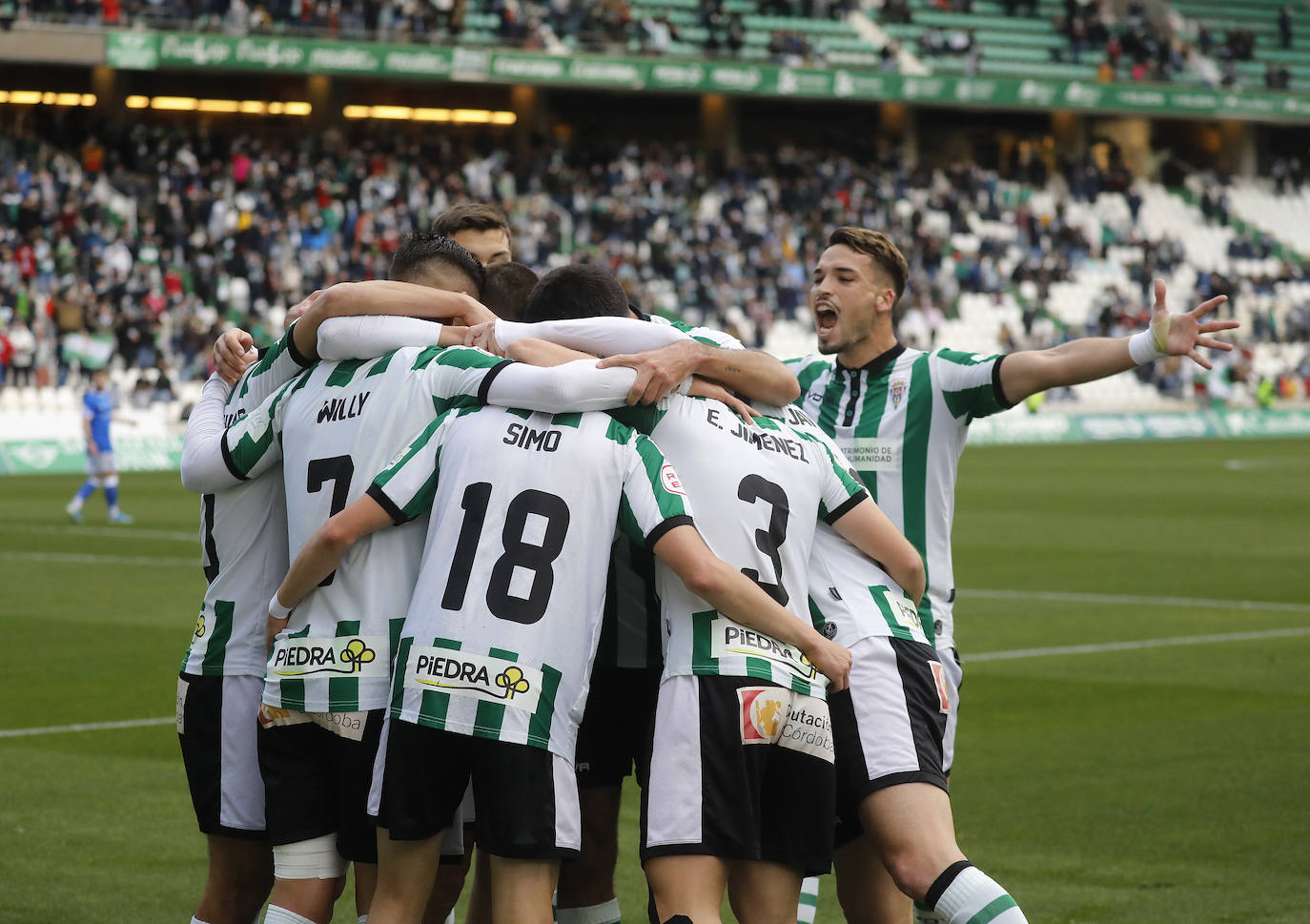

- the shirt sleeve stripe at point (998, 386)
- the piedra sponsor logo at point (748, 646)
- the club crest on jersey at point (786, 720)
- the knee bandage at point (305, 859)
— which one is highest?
the shirt sleeve stripe at point (998, 386)

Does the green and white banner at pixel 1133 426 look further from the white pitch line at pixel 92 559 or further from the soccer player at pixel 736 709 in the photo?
the soccer player at pixel 736 709

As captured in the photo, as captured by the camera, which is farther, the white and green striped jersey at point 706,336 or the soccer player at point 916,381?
the soccer player at point 916,381

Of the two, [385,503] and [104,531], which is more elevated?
[385,503]

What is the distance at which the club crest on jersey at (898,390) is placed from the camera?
591cm

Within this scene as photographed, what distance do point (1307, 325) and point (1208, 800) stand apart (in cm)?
4330

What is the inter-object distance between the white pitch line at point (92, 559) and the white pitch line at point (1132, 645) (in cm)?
831

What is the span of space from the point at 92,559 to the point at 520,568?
1413 cm

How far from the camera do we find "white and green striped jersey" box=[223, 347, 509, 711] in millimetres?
4109

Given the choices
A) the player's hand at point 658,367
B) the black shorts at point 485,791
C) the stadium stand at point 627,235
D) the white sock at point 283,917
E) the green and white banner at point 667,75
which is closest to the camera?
the black shorts at point 485,791

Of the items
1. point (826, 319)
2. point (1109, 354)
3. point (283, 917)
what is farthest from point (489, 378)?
point (1109, 354)

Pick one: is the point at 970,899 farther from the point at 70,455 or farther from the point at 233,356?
the point at 70,455

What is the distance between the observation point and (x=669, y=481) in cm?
394

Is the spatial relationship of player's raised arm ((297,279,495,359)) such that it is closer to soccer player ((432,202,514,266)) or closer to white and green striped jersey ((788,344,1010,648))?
soccer player ((432,202,514,266))

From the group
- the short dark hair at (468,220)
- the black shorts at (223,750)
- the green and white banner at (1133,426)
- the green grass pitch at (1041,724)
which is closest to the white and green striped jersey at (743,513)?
the green grass pitch at (1041,724)
